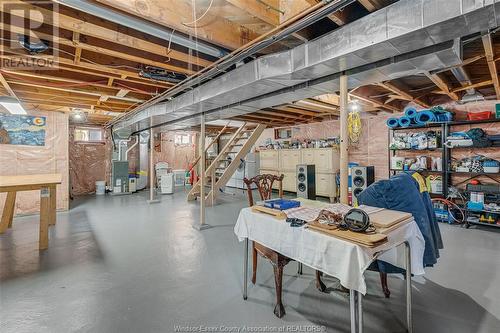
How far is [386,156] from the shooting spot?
5.92m

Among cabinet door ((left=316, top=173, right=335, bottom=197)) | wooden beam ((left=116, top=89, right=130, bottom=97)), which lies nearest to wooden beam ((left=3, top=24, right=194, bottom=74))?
wooden beam ((left=116, top=89, right=130, bottom=97))

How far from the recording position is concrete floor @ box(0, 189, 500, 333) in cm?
179

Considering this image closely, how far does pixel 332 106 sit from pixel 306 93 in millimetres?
2176

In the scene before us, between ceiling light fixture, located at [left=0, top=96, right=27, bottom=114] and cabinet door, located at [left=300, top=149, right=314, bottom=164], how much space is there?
6374 mm

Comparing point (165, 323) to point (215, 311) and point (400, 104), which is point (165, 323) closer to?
point (215, 311)

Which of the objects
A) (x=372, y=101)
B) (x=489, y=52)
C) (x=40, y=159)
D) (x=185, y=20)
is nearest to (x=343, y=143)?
(x=489, y=52)

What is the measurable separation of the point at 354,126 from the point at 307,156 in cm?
156

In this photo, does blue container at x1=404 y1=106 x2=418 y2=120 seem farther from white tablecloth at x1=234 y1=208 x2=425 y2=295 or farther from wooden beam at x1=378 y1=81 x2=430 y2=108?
white tablecloth at x1=234 y1=208 x2=425 y2=295

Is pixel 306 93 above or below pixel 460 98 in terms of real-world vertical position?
below

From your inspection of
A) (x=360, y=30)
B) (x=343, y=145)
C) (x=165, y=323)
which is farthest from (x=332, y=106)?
(x=165, y=323)

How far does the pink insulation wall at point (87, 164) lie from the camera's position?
7.58 meters

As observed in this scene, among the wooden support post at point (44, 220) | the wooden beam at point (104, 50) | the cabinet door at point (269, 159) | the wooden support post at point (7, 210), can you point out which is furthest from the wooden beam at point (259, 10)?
the cabinet door at point (269, 159)

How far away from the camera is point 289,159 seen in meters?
7.48

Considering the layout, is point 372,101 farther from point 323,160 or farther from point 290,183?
point 290,183
